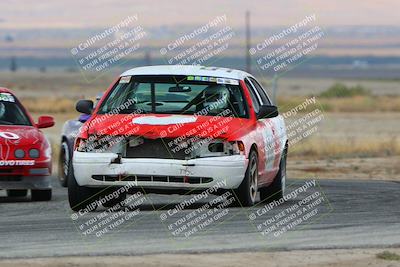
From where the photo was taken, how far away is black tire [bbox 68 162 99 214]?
13703 mm

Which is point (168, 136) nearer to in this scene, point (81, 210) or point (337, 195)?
point (81, 210)

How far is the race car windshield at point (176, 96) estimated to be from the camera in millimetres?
14281

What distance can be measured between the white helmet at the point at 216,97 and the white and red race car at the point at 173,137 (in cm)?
1

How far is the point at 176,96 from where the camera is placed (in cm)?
1454

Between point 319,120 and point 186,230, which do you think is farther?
point 319,120

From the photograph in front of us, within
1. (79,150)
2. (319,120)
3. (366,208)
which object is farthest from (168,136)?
(319,120)

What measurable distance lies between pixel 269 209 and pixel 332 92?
2283 inches

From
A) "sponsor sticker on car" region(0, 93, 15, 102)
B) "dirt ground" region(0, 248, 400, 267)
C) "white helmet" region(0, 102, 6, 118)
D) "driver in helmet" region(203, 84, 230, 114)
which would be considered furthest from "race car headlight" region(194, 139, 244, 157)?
"sponsor sticker on car" region(0, 93, 15, 102)

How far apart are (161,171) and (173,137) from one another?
390 mm

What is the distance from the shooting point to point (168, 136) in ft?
43.9

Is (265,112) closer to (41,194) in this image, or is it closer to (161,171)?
(161,171)

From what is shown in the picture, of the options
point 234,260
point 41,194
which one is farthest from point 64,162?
point 234,260

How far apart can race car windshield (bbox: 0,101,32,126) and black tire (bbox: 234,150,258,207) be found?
3.90 meters

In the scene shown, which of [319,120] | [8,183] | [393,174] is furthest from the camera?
[319,120]
